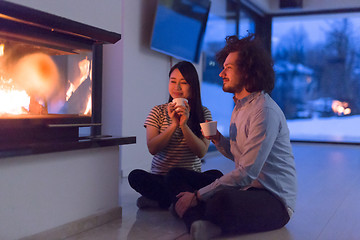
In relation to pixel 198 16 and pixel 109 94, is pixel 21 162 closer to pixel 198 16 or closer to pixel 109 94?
pixel 109 94

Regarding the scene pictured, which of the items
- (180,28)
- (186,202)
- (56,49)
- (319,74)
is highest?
(180,28)

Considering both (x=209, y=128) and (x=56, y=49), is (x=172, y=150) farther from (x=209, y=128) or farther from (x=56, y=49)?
(x=56, y=49)

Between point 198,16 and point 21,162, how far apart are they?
326 centimetres

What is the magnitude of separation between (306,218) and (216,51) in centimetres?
371

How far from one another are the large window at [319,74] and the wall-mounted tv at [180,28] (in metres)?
3.06

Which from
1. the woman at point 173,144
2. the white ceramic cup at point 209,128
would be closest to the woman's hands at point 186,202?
the white ceramic cup at point 209,128

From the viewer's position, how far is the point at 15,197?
1.68m

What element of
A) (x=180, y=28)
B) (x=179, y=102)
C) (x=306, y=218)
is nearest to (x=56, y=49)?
(x=179, y=102)

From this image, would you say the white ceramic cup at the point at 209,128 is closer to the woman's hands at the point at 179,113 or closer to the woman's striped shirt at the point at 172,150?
the woman's hands at the point at 179,113

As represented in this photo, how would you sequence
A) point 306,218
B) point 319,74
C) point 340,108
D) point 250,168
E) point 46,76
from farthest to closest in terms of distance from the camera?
point 319,74 → point 340,108 → point 306,218 → point 46,76 → point 250,168

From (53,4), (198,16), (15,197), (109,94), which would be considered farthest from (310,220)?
(198,16)

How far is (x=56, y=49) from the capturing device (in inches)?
77.7

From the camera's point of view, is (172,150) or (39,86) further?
(172,150)

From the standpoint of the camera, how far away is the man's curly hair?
192cm
